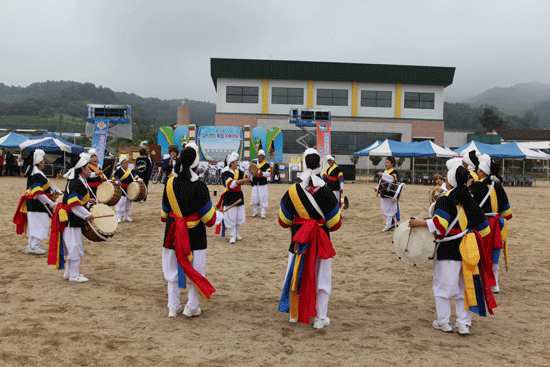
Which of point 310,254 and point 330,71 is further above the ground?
point 330,71

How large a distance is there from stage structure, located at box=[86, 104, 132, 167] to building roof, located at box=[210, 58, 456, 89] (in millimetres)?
14483

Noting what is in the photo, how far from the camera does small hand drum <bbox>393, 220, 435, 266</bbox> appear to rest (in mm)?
4000

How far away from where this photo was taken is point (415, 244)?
4.10m

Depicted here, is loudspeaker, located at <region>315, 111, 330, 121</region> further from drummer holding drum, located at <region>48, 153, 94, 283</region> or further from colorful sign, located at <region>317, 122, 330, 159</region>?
drummer holding drum, located at <region>48, 153, 94, 283</region>

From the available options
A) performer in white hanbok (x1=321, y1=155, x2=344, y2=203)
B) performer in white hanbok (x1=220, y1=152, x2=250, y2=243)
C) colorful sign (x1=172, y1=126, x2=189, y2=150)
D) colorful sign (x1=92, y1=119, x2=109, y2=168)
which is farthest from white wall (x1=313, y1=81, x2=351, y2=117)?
performer in white hanbok (x1=220, y1=152, x2=250, y2=243)

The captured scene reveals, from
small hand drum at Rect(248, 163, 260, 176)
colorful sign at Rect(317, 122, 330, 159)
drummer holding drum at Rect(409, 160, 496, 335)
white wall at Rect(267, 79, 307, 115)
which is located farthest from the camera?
white wall at Rect(267, 79, 307, 115)

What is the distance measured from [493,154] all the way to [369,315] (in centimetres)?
2433

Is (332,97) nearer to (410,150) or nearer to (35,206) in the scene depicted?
(410,150)

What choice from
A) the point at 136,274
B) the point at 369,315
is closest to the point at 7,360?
the point at 136,274

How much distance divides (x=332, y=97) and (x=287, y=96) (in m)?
4.28

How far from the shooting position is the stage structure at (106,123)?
24812mm

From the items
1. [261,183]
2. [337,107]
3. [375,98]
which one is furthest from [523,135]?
[261,183]

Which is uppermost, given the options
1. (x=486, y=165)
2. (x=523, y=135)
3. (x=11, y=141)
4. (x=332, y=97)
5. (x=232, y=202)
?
(x=332, y=97)

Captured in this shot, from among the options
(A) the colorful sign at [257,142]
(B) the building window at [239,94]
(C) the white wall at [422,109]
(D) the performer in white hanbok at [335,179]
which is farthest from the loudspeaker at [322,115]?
(D) the performer in white hanbok at [335,179]
